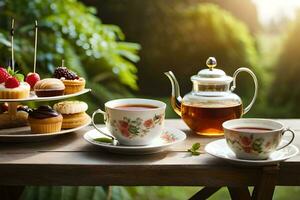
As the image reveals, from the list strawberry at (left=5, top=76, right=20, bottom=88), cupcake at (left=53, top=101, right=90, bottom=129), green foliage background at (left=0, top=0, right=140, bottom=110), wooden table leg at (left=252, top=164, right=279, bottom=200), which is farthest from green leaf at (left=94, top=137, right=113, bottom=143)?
green foliage background at (left=0, top=0, right=140, bottom=110)

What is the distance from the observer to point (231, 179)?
1270 mm

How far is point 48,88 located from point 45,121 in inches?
3.8

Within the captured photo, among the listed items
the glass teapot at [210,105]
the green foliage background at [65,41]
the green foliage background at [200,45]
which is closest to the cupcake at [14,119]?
the glass teapot at [210,105]

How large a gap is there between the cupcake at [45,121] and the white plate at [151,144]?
71 millimetres

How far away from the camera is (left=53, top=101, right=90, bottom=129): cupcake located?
151cm

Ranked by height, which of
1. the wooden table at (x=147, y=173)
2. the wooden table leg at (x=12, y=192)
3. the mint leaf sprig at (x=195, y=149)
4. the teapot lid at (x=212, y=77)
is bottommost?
the wooden table leg at (x=12, y=192)

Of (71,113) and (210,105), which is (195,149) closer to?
(210,105)

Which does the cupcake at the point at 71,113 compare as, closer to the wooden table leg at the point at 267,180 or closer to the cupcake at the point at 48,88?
the cupcake at the point at 48,88

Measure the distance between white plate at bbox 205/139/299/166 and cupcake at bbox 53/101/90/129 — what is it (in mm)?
340

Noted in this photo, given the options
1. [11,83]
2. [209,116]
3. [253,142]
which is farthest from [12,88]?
[253,142]

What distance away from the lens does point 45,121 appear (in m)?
1.43

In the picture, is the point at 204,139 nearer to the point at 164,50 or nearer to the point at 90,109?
the point at 90,109

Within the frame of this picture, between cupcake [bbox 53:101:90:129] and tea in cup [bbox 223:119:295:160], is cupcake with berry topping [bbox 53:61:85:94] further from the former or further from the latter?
tea in cup [bbox 223:119:295:160]

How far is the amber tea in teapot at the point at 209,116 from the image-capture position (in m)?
1.48
